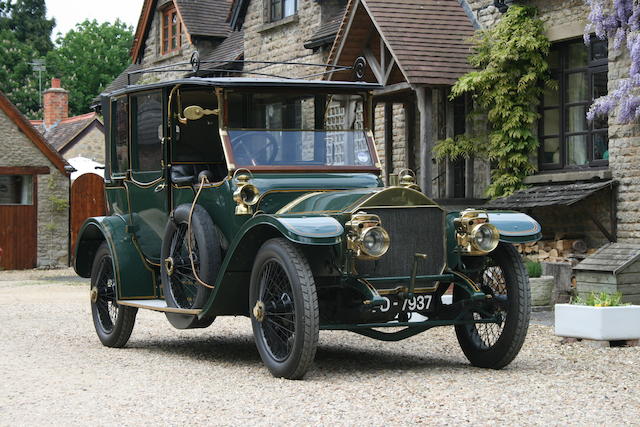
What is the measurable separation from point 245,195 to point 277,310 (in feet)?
3.62

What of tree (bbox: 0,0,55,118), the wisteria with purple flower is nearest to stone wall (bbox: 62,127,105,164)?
tree (bbox: 0,0,55,118)

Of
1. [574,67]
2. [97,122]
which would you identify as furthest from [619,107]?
[97,122]

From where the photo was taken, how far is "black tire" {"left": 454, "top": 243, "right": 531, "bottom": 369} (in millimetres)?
8516

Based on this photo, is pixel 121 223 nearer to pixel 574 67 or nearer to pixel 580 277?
pixel 580 277

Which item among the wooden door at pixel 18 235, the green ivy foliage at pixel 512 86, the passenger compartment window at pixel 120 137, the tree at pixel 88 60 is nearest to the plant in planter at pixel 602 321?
the passenger compartment window at pixel 120 137

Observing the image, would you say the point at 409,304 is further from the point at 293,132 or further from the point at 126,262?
the point at 126,262

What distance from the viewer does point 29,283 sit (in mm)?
22016

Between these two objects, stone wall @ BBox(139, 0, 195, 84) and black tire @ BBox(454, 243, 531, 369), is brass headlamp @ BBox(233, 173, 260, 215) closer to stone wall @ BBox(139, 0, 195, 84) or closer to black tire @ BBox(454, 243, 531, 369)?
black tire @ BBox(454, 243, 531, 369)

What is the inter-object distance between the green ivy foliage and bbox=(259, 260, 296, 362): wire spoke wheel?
28.7 feet

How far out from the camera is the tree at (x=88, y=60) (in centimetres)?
6228

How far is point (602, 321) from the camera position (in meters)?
10.3

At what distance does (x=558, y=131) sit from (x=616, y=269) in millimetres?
3514

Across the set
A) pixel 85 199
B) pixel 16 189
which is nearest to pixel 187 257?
pixel 16 189

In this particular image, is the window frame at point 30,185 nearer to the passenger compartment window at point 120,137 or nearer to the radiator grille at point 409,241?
the passenger compartment window at point 120,137
